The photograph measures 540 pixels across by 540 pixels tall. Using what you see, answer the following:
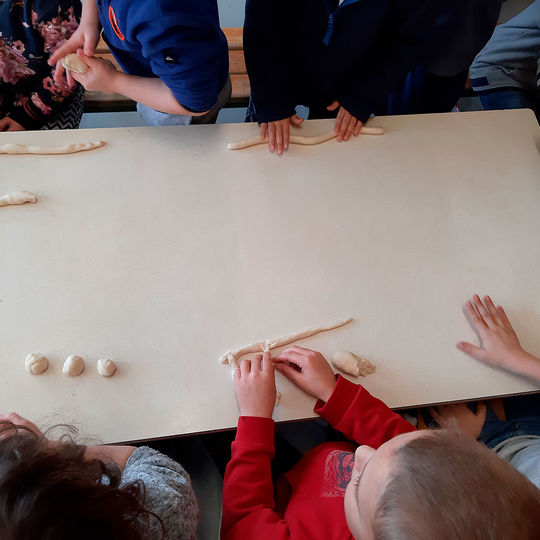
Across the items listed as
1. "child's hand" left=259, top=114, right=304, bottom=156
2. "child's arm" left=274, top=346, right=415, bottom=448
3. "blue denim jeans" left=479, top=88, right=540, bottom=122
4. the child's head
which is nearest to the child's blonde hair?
the child's head

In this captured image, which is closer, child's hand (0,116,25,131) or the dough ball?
the dough ball

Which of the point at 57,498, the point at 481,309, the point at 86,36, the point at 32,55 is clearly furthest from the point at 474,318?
the point at 32,55

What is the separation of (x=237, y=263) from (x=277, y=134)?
1.03 ft

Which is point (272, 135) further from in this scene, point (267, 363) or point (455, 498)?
point (455, 498)

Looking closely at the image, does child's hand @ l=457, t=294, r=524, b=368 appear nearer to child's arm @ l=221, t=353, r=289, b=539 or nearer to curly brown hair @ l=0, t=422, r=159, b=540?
child's arm @ l=221, t=353, r=289, b=539

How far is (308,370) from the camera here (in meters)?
0.70

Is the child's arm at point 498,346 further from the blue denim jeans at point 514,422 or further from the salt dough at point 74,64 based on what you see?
the salt dough at point 74,64

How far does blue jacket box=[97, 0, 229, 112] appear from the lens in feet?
2.29

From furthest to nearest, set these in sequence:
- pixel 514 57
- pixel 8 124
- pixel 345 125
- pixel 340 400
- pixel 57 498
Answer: pixel 514 57, pixel 8 124, pixel 345 125, pixel 340 400, pixel 57 498

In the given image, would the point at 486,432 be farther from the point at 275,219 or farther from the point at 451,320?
the point at 275,219

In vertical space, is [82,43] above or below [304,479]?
above

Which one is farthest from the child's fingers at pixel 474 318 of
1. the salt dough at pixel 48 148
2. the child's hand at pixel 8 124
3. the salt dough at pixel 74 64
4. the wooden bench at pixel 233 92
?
the child's hand at pixel 8 124

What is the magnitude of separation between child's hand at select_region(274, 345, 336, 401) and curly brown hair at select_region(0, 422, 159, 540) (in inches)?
11.3

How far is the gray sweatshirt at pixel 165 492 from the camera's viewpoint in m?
0.57
